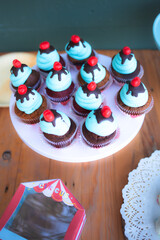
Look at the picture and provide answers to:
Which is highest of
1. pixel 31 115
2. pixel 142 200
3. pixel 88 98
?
pixel 88 98

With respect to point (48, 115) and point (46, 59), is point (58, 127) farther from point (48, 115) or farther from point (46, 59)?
point (46, 59)

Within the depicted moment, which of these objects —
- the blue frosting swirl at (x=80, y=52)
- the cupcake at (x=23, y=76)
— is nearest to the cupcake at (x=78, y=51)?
the blue frosting swirl at (x=80, y=52)

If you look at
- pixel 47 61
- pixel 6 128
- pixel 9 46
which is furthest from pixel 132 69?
pixel 9 46

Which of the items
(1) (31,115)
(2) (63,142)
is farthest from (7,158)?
(2) (63,142)

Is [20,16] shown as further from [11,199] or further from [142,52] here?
[11,199]

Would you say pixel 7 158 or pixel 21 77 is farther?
pixel 7 158

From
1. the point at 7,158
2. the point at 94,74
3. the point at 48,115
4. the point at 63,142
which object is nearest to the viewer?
the point at 48,115
